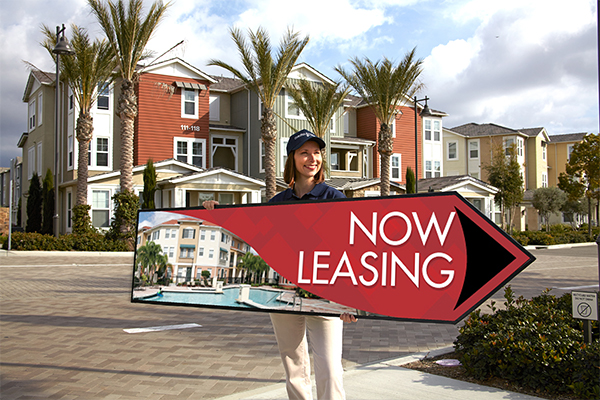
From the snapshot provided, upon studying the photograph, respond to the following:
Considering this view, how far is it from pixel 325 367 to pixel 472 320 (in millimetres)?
2873

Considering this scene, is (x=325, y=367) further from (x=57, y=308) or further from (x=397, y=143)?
(x=397, y=143)

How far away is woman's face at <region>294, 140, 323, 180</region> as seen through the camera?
11.4 ft

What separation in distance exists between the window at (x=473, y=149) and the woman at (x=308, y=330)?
53.7m

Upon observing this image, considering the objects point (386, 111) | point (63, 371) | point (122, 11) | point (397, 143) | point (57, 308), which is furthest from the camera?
point (397, 143)

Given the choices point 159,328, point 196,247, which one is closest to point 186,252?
point 196,247

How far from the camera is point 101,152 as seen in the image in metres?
28.7

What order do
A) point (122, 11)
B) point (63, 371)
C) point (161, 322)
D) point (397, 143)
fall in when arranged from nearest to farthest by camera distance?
point (63, 371), point (161, 322), point (122, 11), point (397, 143)

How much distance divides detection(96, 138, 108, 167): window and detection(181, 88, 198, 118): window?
4744 millimetres

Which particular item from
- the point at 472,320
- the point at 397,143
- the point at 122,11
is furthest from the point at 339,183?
the point at 472,320

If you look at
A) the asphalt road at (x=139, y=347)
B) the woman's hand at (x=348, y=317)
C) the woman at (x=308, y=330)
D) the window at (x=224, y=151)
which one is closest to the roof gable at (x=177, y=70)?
the window at (x=224, y=151)

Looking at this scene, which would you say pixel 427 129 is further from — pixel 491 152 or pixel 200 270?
pixel 200 270

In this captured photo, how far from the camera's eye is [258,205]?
3.62 meters

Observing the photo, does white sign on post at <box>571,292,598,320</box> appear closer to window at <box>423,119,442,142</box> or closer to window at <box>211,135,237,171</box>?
window at <box>211,135,237,171</box>

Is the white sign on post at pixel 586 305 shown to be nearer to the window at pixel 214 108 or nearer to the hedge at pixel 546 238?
the hedge at pixel 546 238
